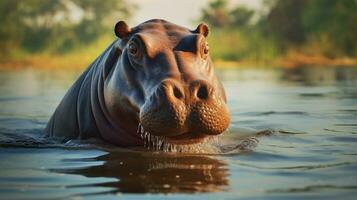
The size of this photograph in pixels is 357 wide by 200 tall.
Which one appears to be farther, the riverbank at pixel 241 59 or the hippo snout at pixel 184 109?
the riverbank at pixel 241 59

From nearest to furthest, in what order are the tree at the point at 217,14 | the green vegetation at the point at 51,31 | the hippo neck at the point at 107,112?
the hippo neck at the point at 107,112 < the green vegetation at the point at 51,31 < the tree at the point at 217,14

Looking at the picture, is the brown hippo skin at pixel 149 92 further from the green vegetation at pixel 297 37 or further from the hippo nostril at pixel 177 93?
the green vegetation at pixel 297 37

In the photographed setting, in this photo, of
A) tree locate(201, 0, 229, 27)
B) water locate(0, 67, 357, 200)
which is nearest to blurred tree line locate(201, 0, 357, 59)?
tree locate(201, 0, 229, 27)

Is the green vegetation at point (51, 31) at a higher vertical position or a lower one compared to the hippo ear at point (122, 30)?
higher

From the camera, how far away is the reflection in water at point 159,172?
3350 mm

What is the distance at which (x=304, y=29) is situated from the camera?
36562 millimetres

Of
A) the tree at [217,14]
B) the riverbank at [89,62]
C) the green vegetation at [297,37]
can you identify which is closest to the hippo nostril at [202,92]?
the riverbank at [89,62]

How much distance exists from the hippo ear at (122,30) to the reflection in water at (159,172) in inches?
35.9

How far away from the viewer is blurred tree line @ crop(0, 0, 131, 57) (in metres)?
40.4

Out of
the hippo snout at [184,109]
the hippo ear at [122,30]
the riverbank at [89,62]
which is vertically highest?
the riverbank at [89,62]

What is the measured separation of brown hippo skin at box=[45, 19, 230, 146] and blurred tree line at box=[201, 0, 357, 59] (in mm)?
26194

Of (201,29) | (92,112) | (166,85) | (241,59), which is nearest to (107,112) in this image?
(92,112)

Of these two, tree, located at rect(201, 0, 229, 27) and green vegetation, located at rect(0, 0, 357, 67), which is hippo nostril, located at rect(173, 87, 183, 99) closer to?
green vegetation, located at rect(0, 0, 357, 67)

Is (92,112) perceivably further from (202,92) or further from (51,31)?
(51,31)
